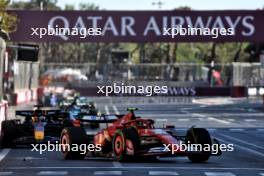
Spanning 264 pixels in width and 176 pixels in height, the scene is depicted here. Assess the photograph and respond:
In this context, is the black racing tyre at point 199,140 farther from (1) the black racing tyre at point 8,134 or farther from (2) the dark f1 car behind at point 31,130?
(1) the black racing tyre at point 8,134

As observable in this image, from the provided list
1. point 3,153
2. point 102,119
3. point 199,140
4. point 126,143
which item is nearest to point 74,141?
point 126,143

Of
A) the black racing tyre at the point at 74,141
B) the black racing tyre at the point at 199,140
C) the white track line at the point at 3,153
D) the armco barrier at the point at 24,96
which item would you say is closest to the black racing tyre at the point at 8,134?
the white track line at the point at 3,153

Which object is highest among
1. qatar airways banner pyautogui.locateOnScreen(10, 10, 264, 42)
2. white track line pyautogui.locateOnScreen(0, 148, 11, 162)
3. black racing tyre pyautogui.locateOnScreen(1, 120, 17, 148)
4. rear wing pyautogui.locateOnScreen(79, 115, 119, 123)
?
qatar airways banner pyautogui.locateOnScreen(10, 10, 264, 42)

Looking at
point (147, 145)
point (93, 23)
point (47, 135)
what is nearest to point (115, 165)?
point (147, 145)

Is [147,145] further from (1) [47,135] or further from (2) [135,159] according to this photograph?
(1) [47,135]

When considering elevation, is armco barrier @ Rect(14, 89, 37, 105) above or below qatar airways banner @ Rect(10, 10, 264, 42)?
below

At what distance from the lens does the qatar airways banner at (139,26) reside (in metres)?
Answer: 48.5

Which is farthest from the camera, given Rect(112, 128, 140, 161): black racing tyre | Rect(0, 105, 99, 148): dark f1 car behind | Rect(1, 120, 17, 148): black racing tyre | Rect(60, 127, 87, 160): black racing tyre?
Rect(0, 105, 99, 148): dark f1 car behind

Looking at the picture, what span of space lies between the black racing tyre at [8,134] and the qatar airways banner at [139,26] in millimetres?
22628

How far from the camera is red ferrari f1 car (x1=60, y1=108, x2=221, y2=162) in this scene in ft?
64.7

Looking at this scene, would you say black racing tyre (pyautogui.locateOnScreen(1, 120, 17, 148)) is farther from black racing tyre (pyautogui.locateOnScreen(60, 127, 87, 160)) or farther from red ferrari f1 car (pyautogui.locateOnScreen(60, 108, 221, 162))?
black racing tyre (pyautogui.locateOnScreen(60, 127, 87, 160))

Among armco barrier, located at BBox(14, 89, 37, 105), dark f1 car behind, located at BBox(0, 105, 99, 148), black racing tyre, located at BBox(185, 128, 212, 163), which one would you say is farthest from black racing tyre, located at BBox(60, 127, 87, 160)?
armco barrier, located at BBox(14, 89, 37, 105)

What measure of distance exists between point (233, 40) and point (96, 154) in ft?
95.7

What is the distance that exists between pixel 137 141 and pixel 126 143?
26 centimetres
